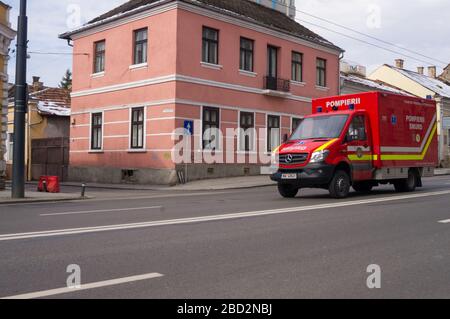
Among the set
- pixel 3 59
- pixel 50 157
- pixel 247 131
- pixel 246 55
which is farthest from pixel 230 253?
pixel 50 157

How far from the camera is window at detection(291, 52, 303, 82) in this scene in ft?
97.8

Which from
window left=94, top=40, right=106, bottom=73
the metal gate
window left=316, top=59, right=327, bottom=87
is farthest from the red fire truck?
the metal gate

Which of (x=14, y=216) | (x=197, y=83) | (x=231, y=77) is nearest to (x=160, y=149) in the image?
(x=197, y=83)

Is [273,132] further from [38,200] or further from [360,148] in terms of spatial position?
[38,200]

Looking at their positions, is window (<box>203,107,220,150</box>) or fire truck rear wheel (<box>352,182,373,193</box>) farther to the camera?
window (<box>203,107,220,150</box>)

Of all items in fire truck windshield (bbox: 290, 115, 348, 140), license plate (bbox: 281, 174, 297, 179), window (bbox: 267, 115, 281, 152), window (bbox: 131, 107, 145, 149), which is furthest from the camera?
window (bbox: 267, 115, 281, 152)

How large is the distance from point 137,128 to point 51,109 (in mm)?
10802

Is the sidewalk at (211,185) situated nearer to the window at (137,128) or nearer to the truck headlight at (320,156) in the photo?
the window at (137,128)

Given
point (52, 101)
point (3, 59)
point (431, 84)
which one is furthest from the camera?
point (431, 84)

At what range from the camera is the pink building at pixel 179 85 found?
2388cm

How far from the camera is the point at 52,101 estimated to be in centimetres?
3531

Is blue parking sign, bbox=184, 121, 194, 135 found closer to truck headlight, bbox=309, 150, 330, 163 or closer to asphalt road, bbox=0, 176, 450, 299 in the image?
truck headlight, bbox=309, 150, 330, 163

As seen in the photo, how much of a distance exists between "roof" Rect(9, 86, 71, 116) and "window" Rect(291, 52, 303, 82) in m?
14.9

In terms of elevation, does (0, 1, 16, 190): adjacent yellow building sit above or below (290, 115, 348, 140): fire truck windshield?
above
